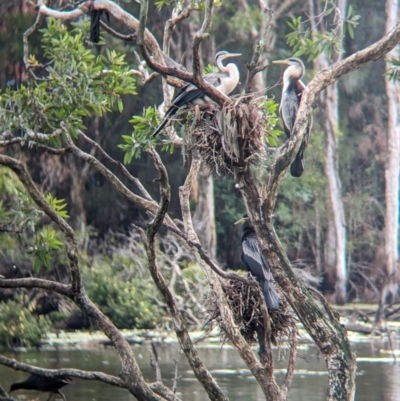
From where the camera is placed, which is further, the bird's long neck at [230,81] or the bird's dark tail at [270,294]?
the bird's long neck at [230,81]

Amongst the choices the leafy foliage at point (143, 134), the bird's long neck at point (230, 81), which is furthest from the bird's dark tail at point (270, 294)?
the bird's long neck at point (230, 81)

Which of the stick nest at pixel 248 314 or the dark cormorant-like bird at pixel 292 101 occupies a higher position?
the dark cormorant-like bird at pixel 292 101

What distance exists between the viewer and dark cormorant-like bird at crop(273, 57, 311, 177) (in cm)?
880

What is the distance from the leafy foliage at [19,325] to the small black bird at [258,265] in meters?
5.79

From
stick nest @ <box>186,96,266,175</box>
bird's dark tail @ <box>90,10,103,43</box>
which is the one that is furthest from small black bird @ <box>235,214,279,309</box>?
bird's dark tail @ <box>90,10,103,43</box>

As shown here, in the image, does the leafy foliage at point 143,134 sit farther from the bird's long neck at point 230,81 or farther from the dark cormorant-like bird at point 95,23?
the bird's long neck at point 230,81

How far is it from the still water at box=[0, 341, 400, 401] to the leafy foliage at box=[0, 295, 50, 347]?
0.86 feet

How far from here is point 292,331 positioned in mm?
7297

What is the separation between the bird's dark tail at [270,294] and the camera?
7393 millimetres

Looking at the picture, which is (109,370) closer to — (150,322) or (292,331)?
(150,322)

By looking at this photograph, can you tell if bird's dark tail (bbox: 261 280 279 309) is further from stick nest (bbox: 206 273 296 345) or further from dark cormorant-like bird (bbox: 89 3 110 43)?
dark cormorant-like bird (bbox: 89 3 110 43)

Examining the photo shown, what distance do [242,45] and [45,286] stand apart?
745 inches

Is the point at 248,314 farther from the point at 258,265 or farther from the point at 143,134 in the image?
the point at 143,134

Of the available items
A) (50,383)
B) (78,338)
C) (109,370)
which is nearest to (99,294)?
(78,338)
